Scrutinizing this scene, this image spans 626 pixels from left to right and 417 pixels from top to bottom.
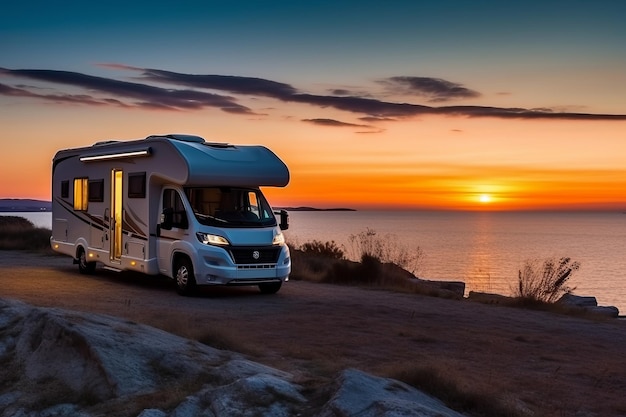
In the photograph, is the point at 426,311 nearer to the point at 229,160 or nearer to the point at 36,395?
the point at 229,160

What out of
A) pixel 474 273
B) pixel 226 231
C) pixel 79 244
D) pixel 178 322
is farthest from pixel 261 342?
pixel 474 273

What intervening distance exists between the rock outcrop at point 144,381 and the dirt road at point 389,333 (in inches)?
45.0

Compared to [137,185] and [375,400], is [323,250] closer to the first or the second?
[137,185]

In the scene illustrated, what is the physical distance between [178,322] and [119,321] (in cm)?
147

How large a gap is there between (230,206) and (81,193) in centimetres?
577

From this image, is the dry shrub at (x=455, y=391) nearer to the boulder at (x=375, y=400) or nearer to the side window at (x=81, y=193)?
the boulder at (x=375, y=400)

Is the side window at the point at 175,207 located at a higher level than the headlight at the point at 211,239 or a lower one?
higher

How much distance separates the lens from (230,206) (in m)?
16.6

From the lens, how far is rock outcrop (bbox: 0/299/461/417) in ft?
19.8

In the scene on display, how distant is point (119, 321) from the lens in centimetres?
888

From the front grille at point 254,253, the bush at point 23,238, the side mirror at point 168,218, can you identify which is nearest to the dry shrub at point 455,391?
the front grille at point 254,253

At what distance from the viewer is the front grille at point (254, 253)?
15.9 metres

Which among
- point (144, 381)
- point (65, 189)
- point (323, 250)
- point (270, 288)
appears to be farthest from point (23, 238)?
point (144, 381)

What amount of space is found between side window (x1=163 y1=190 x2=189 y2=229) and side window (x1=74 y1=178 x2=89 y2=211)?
158 inches
